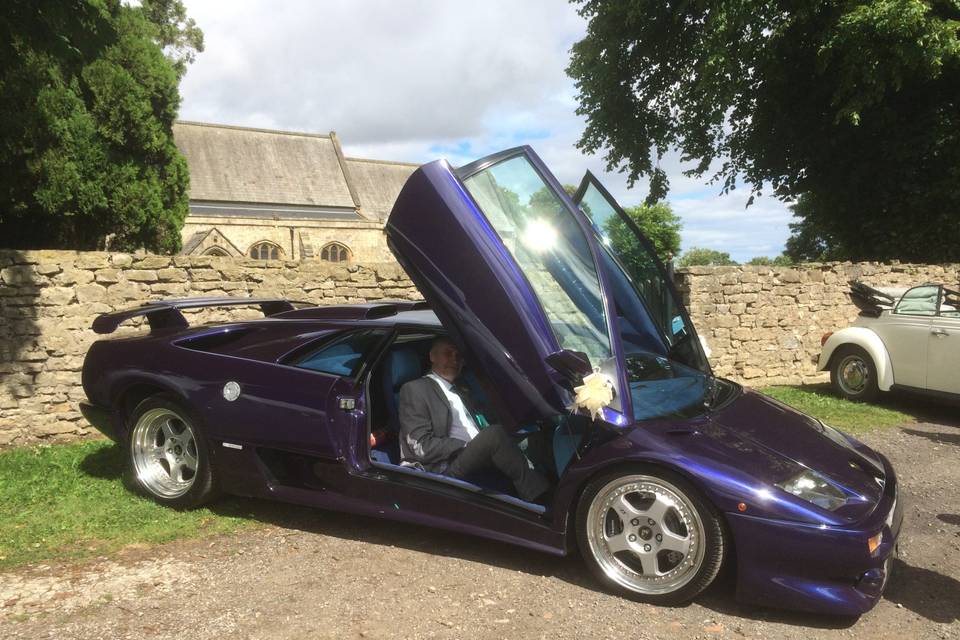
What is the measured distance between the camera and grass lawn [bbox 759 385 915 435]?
7.25 m

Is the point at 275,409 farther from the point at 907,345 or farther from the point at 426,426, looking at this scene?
the point at 907,345

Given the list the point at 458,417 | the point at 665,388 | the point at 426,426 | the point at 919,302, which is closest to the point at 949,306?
the point at 919,302

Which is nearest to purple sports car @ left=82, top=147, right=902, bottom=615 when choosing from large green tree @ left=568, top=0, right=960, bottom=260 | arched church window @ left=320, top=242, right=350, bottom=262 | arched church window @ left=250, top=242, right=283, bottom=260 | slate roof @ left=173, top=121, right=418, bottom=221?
large green tree @ left=568, top=0, right=960, bottom=260

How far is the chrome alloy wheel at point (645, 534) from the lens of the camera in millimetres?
2934

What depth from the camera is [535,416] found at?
10.5ft

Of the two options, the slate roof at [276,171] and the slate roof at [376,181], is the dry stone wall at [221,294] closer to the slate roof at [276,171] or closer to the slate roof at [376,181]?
the slate roof at [276,171]

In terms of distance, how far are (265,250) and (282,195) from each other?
9.61m

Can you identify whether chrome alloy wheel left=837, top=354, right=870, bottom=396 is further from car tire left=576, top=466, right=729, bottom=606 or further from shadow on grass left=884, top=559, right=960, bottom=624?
car tire left=576, top=466, right=729, bottom=606

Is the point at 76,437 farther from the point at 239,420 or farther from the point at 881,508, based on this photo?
the point at 881,508

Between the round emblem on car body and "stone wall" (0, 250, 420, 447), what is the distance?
3401 mm

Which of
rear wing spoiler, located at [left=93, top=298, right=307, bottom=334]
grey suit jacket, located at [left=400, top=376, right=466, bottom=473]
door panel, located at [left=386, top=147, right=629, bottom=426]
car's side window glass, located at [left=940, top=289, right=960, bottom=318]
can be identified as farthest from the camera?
car's side window glass, located at [left=940, top=289, right=960, bottom=318]

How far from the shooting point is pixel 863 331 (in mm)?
8562

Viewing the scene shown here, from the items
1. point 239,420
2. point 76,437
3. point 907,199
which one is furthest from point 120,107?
point 907,199

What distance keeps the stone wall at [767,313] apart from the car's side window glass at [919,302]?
2261mm
